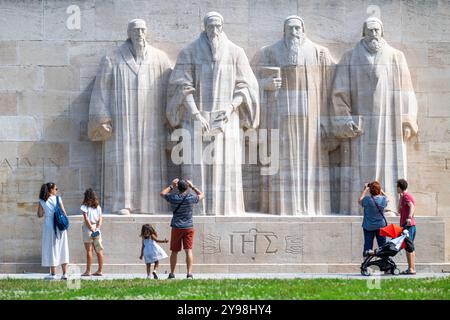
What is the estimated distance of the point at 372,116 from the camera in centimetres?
2447

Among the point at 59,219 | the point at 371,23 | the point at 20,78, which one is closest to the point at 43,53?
the point at 20,78

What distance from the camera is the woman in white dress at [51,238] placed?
839 inches

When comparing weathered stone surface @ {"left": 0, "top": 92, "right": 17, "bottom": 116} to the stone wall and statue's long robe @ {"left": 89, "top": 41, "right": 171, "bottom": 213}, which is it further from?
statue's long robe @ {"left": 89, "top": 41, "right": 171, "bottom": 213}

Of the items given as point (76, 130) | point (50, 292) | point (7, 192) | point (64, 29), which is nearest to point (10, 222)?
point (7, 192)

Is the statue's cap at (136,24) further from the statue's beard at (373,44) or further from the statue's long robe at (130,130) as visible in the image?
the statue's beard at (373,44)

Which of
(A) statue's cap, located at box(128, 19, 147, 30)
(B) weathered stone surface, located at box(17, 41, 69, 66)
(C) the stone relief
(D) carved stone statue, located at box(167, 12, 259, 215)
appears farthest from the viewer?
(B) weathered stone surface, located at box(17, 41, 69, 66)

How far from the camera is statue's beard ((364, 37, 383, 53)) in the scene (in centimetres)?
2453

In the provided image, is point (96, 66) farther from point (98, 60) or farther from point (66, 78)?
point (66, 78)

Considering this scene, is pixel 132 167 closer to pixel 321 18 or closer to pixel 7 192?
pixel 7 192

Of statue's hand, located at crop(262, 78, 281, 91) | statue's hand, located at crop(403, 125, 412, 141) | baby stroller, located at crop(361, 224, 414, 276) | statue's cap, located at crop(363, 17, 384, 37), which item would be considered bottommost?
baby stroller, located at crop(361, 224, 414, 276)

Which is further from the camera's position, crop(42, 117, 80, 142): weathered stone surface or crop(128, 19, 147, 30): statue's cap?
crop(42, 117, 80, 142): weathered stone surface

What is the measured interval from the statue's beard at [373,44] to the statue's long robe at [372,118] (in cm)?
9

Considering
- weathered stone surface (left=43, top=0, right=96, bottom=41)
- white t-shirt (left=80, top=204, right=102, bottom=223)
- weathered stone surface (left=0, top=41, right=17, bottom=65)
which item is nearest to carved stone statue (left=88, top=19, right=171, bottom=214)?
weathered stone surface (left=43, top=0, right=96, bottom=41)

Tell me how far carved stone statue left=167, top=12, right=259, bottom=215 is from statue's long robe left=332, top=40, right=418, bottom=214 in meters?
1.89
